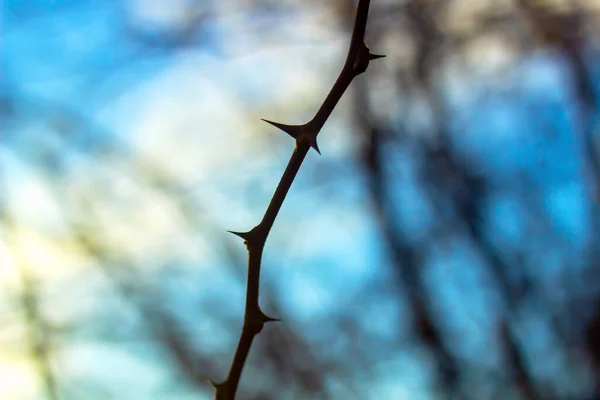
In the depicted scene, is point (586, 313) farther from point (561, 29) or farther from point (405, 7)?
point (405, 7)

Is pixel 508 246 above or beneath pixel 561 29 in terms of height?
beneath

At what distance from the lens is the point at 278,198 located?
263 millimetres

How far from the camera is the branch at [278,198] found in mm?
263

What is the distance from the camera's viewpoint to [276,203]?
27 cm

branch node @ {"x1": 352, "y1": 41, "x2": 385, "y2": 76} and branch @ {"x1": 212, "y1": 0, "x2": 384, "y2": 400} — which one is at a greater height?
branch node @ {"x1": 352, "y1": 41, "x2": 385, "y2": 76}

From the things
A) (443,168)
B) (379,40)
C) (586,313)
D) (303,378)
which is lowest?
(303,378)

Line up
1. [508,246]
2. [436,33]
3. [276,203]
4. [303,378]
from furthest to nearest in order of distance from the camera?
[436,33]
[508,246]
[303,378]
[276,203]

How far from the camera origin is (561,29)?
2562 millimetres

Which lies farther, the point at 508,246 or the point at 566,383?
the point at 508,246

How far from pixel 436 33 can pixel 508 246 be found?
0.89 metres

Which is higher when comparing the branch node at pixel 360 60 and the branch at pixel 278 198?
the branch node at pixel 360 60

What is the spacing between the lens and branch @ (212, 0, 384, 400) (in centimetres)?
26

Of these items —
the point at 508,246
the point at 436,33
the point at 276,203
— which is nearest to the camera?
the point at 276,203

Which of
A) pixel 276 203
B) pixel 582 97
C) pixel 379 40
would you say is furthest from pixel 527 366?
pixel 276 203
